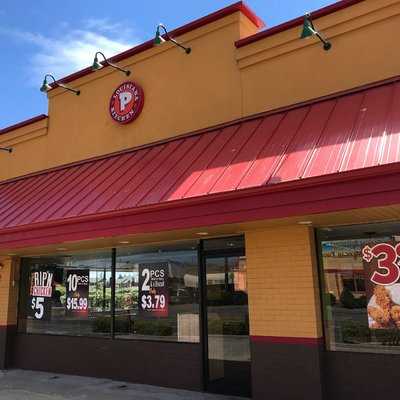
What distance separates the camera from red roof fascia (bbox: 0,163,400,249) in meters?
5.64

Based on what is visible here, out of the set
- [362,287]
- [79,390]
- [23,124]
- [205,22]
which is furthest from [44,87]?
[362,287]

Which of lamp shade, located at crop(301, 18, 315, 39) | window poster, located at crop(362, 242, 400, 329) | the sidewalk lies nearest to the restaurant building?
window poster, located at crop(362, 242, 400, 329)

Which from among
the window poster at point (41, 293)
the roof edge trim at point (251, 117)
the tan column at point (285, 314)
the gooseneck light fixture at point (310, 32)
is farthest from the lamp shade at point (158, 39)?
the window poster at point (41, 293)

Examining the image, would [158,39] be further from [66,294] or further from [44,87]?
[66,294]

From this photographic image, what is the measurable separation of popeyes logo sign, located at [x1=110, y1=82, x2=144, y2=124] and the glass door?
3.64 m

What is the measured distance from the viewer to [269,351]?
25.1 feet

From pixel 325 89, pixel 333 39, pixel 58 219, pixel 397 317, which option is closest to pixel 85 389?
pixel 58 219

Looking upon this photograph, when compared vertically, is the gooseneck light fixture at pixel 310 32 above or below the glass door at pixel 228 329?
above

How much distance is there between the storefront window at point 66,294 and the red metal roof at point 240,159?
1.78 meters

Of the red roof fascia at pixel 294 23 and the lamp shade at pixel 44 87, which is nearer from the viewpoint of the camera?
the red roof fascia at pixel 294 23

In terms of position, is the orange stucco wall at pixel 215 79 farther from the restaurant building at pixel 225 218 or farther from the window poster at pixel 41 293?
the window poster at pixel 41 293

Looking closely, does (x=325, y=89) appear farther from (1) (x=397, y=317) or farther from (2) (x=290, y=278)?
(1) (x=397, y=317)

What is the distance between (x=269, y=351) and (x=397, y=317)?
196 cm

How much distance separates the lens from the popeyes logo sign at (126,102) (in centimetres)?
1048
